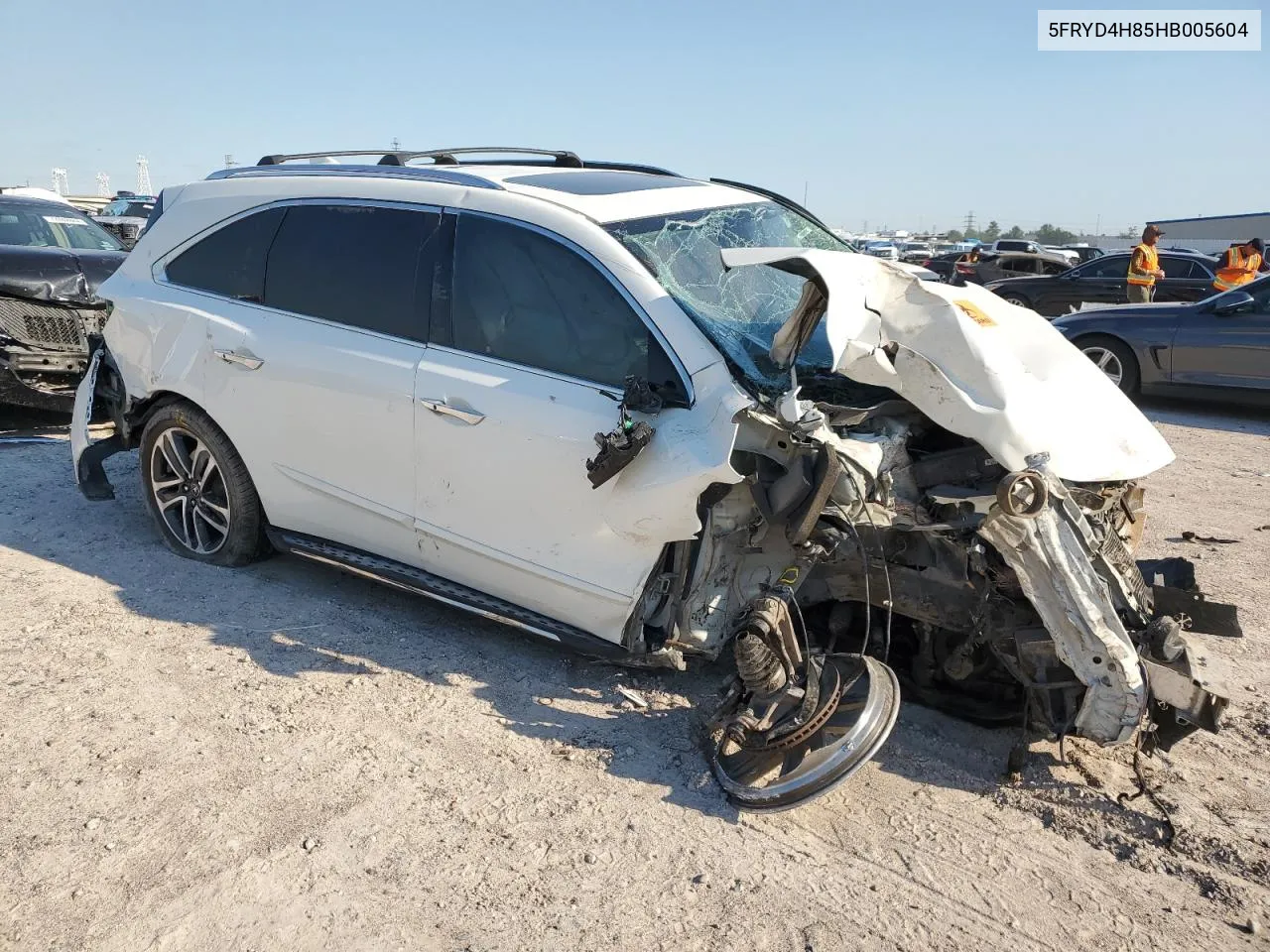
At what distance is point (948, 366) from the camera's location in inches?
129

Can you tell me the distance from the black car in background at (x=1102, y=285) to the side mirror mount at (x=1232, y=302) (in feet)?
22.9

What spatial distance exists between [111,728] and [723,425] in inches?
93.3

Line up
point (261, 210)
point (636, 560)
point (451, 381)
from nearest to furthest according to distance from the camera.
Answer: point (636, 560)
point (451, 381)
point (261, 210)

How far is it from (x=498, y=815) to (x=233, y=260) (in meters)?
2.91

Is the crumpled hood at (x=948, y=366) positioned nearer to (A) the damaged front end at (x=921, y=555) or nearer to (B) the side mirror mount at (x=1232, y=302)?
(A) the damaged front end at (x=921, y=555)

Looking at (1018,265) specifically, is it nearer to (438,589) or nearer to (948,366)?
(948,366)

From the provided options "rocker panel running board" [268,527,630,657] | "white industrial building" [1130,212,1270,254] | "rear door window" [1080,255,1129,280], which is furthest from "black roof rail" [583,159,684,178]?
"white industrial building" [1130,212,1270,254]

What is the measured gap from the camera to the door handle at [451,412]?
3709 millimetres

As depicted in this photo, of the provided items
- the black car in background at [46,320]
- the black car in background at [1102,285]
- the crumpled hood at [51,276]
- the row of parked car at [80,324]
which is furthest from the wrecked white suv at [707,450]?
the black car in background at [1102,285]

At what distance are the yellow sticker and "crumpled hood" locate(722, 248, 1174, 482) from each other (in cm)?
1

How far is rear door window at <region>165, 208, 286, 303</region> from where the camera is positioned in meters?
4.54

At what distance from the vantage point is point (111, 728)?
140 inches

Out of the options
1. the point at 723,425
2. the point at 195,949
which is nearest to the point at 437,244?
the point at 723,425

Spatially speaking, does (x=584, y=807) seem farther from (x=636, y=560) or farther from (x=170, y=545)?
(x=170, y=545)
